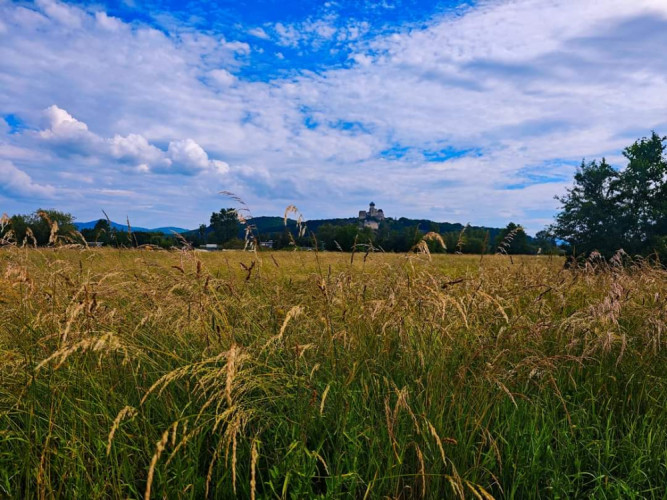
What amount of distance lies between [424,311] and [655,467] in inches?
69.8

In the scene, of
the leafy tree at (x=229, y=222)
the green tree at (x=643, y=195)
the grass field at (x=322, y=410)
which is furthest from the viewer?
the green tree at (x=643, y=195)

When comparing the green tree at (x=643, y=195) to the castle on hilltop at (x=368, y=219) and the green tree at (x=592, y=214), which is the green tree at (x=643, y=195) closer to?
the green tree at (x=592, y=214)

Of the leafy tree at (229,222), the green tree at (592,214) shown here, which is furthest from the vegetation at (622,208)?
the leafy tree at (229,222)

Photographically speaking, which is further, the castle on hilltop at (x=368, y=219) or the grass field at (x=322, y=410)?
the castle on hilltop at (x=368, y=219)

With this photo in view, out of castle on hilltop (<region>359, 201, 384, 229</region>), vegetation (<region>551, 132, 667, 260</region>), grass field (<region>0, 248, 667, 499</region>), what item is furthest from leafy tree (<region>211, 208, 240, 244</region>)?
vegetation (<region>551, 132, 667, 260</region>)

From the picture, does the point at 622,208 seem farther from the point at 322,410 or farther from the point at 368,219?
the point at 322,410

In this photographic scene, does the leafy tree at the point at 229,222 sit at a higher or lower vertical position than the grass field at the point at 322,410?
higher

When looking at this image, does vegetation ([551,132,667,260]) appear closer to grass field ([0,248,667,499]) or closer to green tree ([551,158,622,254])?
green tree ([551,158,622,254])

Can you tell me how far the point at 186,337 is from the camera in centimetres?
384

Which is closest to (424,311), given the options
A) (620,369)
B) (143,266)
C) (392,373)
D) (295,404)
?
(392,373)

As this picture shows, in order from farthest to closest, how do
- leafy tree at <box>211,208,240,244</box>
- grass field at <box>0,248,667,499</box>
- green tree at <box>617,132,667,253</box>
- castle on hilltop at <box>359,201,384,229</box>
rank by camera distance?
1. green tree at <box>617,132,667,253</box>
2. castle on hilltop at <box>359,201,384,229</box>
3. leafy tree at <box>211,208,240,244</box>
4. grass field at <box>0,248,667,499</box>

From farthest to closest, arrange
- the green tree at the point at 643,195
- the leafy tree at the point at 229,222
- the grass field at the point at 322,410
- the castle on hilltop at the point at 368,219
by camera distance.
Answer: the green tree at the point at 643,195, the castle on hilltop at the point at 368,219, the leafy tree at the point at 229,222, the grass field at the point at 322,410

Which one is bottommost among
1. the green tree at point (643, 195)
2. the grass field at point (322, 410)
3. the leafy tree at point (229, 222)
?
the grass field at point (322, 410)

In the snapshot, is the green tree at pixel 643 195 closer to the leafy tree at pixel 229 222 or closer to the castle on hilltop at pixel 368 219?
the castle on hilltop at pixel 368 219
